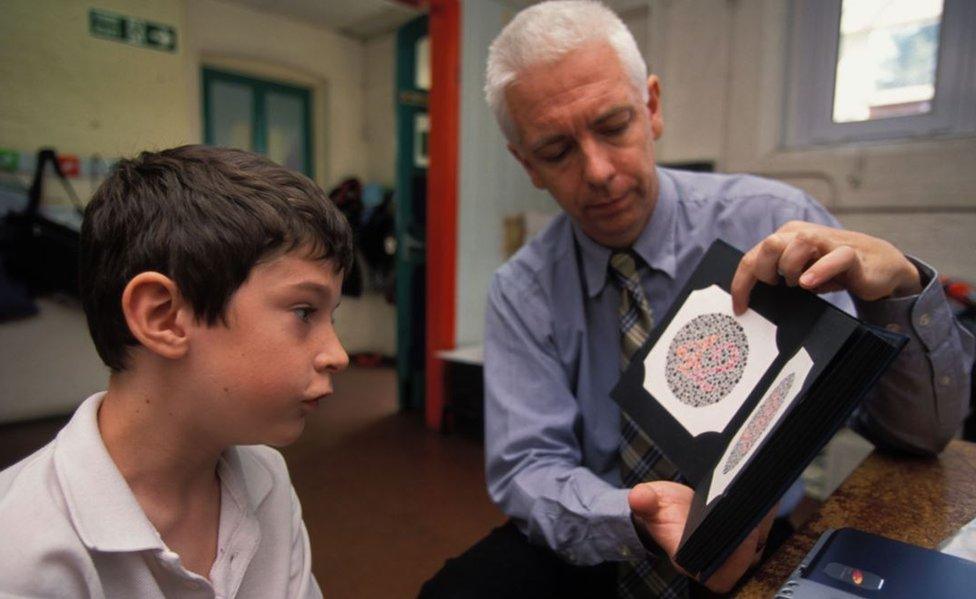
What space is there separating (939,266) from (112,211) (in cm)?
223

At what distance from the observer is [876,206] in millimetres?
2018

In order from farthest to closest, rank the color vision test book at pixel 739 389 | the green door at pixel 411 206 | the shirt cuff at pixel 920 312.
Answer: the green door at pixel 411 206 → the shirt cuff at pixel 920 312 → the color vision test book at pixel 739 389

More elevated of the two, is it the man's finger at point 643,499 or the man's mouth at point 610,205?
the man's mouth at point 610,205

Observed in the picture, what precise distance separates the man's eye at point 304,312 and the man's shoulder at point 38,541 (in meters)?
0.25

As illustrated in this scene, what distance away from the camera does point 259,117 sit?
1058 mm

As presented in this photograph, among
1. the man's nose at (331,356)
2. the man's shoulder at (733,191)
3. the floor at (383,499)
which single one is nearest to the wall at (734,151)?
the floor at (383,499)

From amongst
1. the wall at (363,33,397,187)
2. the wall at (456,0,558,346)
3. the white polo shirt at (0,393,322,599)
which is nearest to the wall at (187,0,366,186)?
the wall at (363,33,397,187)

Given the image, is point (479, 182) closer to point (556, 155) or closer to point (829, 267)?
point (556, 155)

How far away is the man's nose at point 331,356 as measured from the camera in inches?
→ 22.8

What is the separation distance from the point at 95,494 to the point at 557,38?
881 millimetres

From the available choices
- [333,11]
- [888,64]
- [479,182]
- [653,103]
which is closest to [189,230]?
[333,11]

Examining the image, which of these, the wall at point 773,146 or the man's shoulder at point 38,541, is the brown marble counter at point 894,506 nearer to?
the man's shoulder at point 38,541

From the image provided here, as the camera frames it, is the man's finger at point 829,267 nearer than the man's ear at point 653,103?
Yes

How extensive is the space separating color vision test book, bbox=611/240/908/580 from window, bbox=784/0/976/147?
5.89 feet
